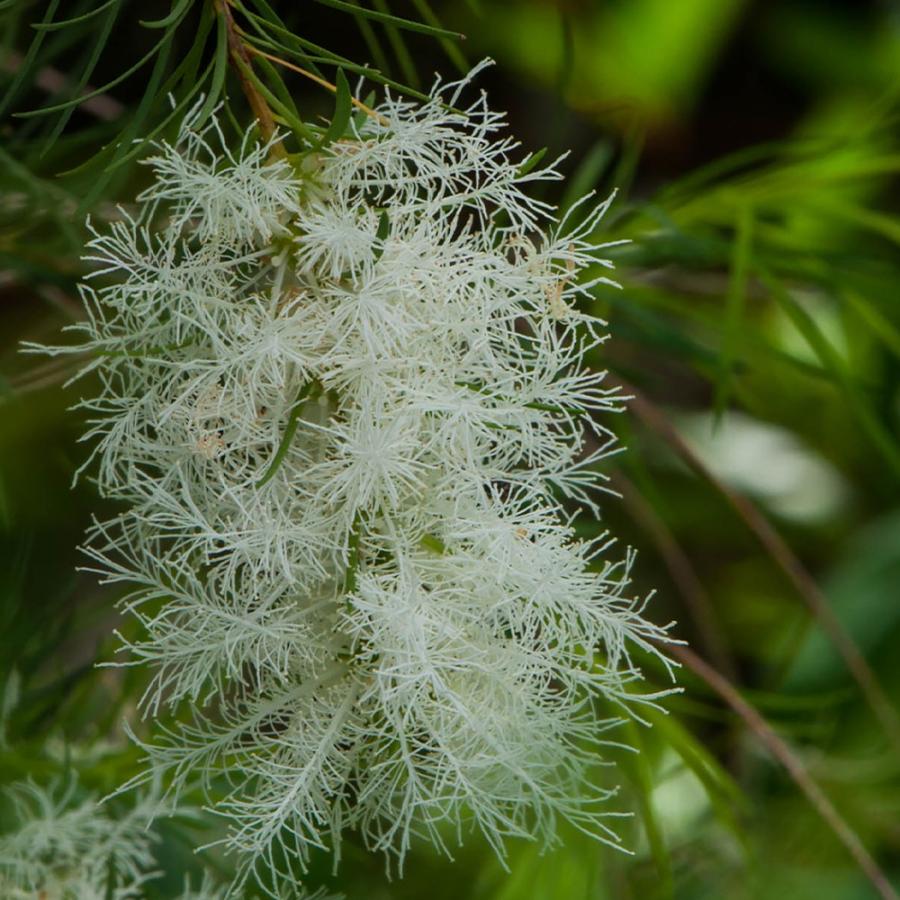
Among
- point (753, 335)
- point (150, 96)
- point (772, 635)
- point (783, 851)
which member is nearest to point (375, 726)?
point (150, 96)

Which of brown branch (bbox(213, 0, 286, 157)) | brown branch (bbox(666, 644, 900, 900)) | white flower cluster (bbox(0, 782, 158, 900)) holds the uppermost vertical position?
brown branch (bbox(213, 0, 286, 157))

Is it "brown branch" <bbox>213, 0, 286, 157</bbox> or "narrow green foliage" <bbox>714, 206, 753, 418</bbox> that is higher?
"brown branch" <bbox>213, 0, 286, 157</bbox>

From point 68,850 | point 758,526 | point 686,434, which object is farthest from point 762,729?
point 686,434

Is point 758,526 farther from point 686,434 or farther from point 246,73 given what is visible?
point 686,434

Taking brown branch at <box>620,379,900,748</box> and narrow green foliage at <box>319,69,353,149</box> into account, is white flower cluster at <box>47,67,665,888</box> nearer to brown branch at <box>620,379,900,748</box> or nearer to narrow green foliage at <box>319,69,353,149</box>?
narrow green foliage at <box>319,69,353,149</box>

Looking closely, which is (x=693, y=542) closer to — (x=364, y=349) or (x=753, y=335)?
(x=753, y=335)

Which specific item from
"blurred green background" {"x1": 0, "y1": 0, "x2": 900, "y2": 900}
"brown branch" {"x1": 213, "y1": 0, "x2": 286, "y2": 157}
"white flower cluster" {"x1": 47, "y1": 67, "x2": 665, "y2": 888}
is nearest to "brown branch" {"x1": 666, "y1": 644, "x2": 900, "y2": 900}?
"blurred green background" {"x1": 0, "y1": 0, "x2": 900, "y2": 900}
